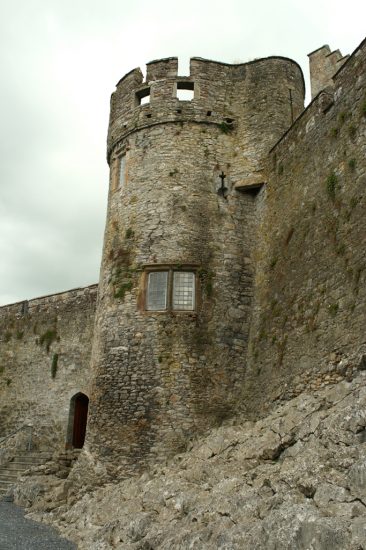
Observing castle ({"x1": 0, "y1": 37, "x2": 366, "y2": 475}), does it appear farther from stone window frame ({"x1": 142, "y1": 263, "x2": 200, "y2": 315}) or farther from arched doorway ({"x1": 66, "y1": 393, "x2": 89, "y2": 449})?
arched doorway ({"x1": 66, "y1": 393, "x2": 89, "y2": 449})

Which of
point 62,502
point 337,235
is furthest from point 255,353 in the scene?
point 62,502

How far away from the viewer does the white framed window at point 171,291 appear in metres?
13.0

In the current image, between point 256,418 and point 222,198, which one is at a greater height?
point 222,198

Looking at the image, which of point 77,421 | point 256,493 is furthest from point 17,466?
point 256,493

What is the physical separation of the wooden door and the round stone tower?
7530 mm

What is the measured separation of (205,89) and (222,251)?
15.3 ft

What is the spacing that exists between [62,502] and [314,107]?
34.0 ft

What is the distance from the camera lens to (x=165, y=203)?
45.1 ft

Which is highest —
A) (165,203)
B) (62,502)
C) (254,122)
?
(254,122)

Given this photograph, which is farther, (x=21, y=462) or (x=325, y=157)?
(x=21, y=462)

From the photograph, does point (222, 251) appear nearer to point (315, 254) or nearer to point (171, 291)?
point (171, 291)

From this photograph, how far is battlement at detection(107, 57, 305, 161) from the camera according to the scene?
48.1 feet

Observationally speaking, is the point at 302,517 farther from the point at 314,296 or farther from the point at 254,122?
the point at 254,122

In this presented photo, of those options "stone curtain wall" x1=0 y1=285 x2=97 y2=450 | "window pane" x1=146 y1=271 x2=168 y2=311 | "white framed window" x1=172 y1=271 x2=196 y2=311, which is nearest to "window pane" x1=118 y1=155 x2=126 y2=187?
"window pane" x1=146 y1=271 x2=168 y2=311
